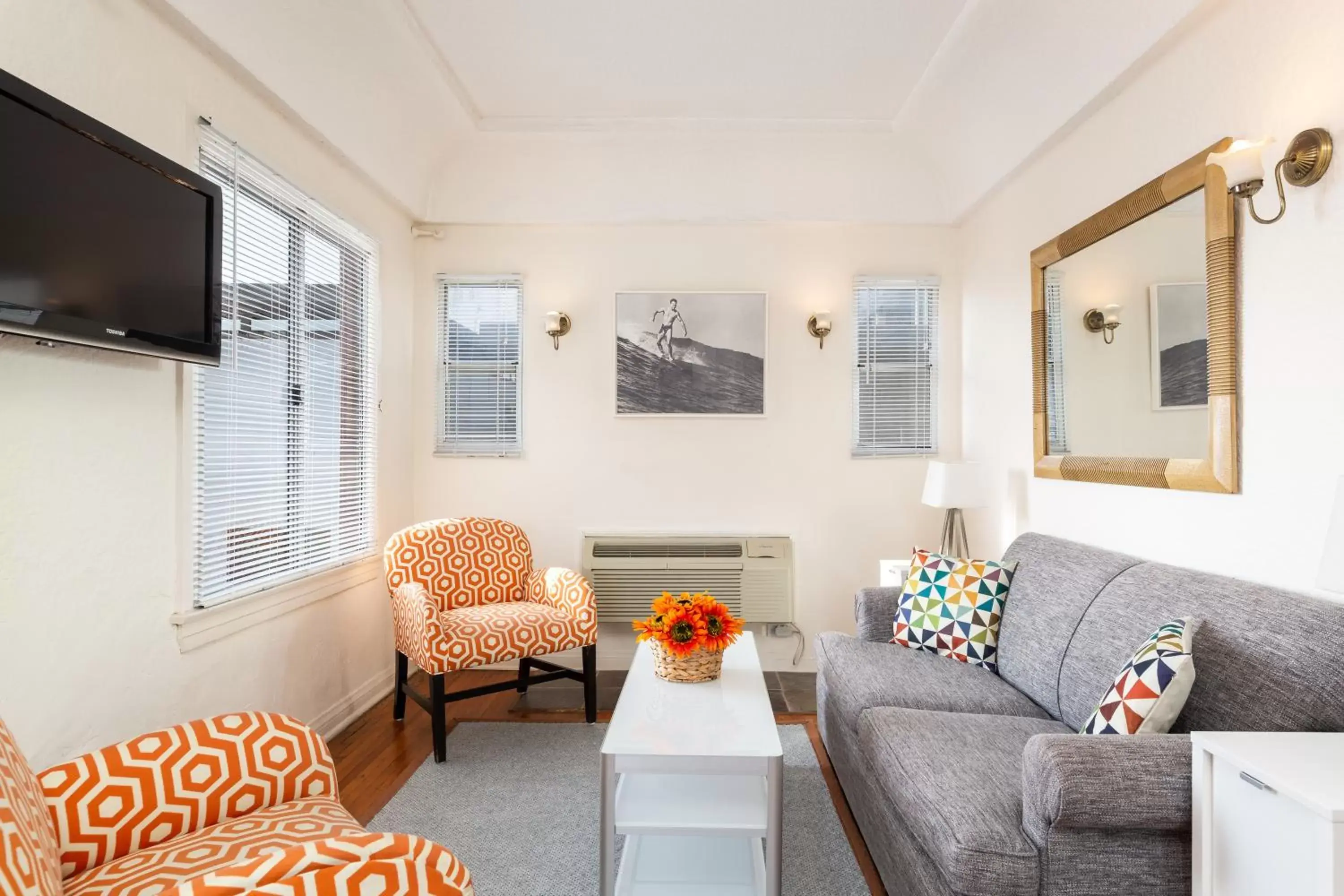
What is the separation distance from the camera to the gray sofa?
1.36m

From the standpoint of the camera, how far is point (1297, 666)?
4.87ft

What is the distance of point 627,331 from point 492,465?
1.08 meters

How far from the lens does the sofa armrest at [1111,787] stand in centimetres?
133

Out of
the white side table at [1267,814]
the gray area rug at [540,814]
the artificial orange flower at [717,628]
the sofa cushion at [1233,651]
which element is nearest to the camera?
the white side table at [1267,814]

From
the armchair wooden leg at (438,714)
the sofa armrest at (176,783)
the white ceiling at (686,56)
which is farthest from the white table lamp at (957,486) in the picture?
the sofa armrest at (176,783)

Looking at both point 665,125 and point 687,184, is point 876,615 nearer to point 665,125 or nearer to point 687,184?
point 687,184

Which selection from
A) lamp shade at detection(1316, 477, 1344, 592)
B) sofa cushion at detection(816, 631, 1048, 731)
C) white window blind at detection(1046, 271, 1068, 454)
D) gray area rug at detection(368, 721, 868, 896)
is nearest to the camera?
lamp shade at detection(1316, 477, 1344, 592)

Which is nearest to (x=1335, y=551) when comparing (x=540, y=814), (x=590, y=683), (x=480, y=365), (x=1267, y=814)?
(x=1267, y=814)

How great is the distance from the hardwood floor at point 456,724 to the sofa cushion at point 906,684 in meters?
0.37

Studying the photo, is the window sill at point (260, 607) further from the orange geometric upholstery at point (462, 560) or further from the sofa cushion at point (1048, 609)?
the sofa cushion at point (1048, 609)

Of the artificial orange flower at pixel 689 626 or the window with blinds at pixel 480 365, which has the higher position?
the window with blinds at pixel 480 365

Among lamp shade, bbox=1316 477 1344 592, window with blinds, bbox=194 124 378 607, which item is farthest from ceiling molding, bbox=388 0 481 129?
lamp shade, bbox=1316 477 1344 592

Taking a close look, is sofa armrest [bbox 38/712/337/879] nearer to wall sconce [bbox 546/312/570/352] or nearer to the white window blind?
wall sconce [bbox 546/312/570/352]

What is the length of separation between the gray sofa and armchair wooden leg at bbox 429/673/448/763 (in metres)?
1.50
